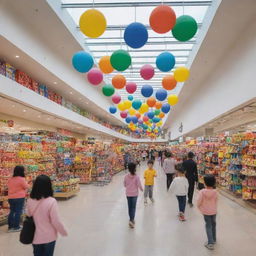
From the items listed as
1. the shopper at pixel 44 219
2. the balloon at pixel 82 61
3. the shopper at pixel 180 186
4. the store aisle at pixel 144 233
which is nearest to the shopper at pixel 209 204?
the store aisle at pixel 144 233

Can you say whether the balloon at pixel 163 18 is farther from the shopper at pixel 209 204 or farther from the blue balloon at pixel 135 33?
the shopper at pixel 209 204

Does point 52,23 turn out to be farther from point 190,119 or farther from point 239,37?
point 190,119

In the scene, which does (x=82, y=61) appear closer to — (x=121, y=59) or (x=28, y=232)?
(x=121, y=59)

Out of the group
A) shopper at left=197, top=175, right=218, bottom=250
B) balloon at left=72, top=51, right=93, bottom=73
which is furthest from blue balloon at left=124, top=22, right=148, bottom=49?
shopper at left=197, top=175, right=218, bottom=250

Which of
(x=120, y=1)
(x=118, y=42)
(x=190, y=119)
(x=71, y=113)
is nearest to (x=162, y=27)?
(x=120, y=1)

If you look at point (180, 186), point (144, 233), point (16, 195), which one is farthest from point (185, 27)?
point (16, 195)

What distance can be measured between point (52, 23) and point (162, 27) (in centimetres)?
424

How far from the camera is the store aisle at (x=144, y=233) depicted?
386 cm

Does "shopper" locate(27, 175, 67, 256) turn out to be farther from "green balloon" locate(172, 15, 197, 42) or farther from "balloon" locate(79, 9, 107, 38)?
"green balloon" locate(172, 15, 197, 42)

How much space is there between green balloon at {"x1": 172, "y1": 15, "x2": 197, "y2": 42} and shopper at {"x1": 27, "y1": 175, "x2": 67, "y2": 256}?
3.55 meters

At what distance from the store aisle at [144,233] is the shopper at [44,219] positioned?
1.51m

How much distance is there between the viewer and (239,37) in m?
6.62

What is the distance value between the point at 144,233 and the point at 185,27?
395 centimetres

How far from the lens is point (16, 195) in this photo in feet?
15.6
